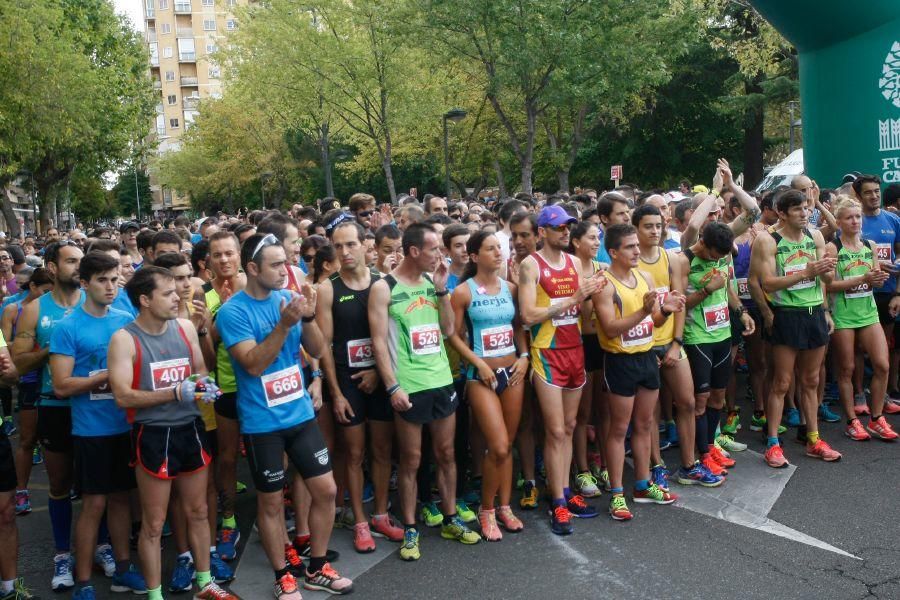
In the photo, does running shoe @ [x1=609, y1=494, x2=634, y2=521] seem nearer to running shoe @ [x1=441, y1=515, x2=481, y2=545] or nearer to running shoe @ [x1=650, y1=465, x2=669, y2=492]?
running shoe @ [x1=650, y1=465, x2=669, y2=492]

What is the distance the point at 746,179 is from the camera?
115 feet

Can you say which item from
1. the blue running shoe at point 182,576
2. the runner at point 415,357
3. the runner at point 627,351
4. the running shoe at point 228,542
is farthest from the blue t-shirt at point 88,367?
the runner at point 627,351

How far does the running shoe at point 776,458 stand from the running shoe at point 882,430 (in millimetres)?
1108

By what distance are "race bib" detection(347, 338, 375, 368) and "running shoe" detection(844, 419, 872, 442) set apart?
4.31 m

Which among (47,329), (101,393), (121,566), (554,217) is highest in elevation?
(554,217)

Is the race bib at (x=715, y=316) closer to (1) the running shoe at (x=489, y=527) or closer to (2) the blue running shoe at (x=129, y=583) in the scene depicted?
(1) the running shoe at (x=489, y=527)

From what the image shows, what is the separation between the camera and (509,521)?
5.75 meters

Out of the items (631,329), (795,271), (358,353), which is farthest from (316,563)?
(795,271)

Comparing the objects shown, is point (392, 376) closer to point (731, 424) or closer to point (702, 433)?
point (702, 433)

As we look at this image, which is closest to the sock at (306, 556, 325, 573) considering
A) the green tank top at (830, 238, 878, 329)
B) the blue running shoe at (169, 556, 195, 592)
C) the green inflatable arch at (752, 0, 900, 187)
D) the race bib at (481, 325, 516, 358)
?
the blue running shoe at (169, 556, 195, 592)

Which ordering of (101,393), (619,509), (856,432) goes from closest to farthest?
(101,393), (619,509), (856,432)

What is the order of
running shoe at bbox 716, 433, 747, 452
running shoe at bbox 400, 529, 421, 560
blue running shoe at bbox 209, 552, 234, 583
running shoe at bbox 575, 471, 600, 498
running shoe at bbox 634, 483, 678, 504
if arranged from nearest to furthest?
blue running shoe at bbox 209, 552, 234, 583, running shoe at bbox 400, 529, 421, 560, running shoe at bbox 634, 483, 678, 504, running shoe at bbox 575, 471, 600, 498, running shoe at bbox 716, 433, 747, 452

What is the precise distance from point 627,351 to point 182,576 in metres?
3.18

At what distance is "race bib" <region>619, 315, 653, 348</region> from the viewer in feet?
19.2
